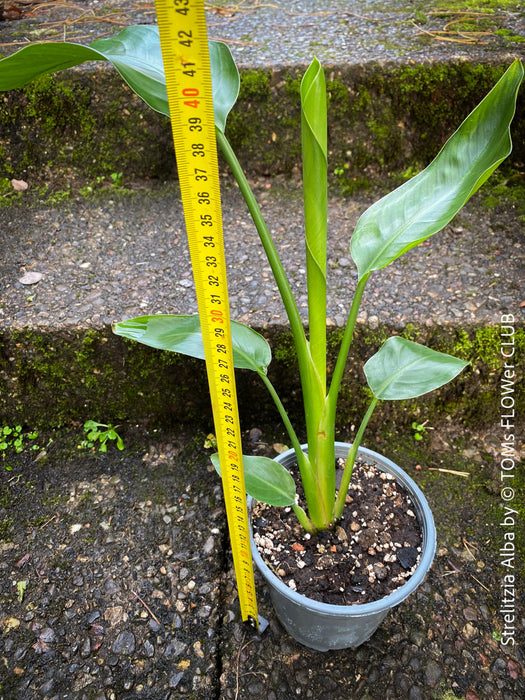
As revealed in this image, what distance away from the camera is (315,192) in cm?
63

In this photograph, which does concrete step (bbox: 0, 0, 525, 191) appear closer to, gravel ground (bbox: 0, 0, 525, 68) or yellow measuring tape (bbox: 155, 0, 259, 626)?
gravel ground (bbox: 0, 0, 525, 68)

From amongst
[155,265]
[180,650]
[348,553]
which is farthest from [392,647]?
[155,265]

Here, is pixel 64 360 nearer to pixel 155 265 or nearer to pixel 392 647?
pixel 155 265

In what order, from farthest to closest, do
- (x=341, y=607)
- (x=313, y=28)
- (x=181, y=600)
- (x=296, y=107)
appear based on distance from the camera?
(x=313, y=28), (x=296, y=107), (x=181, y=600), (x=341, y=607)

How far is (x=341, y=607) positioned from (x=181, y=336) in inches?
18.0

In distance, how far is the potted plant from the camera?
608 mm

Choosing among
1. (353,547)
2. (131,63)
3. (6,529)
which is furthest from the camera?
(6,529)

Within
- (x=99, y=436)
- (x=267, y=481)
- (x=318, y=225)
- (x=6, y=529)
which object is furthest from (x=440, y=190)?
(x=6, y=529)

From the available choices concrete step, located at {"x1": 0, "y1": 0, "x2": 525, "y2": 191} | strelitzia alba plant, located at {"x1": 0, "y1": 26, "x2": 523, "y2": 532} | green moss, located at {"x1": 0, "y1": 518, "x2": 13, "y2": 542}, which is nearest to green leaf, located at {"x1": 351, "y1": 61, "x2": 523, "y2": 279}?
strelitzia alba plant, located at {"x1": 0, "y1": 26, "x2": 523, "y2": 532}

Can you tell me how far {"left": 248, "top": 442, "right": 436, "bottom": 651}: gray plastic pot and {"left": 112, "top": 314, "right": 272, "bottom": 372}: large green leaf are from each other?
0.73ft

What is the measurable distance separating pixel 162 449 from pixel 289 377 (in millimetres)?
353

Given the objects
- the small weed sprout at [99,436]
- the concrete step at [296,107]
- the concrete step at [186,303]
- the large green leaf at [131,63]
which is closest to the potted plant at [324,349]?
the large green leaf at [131,63]

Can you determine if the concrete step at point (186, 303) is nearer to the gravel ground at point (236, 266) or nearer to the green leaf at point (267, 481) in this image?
the gravel ground at point (236, 266)

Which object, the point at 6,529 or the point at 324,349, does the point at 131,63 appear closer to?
the point at 324,349
